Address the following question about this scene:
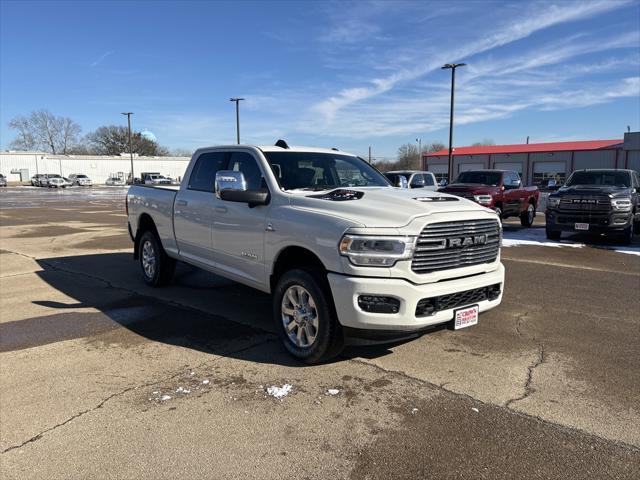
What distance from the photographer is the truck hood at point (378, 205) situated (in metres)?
3.97

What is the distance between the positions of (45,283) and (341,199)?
569 centimetres

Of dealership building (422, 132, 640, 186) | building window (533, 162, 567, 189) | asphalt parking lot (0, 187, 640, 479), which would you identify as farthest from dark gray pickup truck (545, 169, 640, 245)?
building window (533, 162, 567, 189)

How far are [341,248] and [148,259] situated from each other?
4556mm

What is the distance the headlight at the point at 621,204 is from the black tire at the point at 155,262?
390 inches

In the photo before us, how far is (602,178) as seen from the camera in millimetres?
13031

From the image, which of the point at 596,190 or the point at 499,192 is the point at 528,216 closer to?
the point at 499,192

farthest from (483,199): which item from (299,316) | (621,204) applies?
(299,316)

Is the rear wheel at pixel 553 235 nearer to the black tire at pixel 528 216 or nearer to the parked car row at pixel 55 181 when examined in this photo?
the black tire at pixel 528 216

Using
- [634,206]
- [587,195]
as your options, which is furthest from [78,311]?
[634,206]

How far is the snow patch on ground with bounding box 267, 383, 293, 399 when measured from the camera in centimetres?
382

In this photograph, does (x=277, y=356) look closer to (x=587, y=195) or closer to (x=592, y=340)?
(x=592, y=340)

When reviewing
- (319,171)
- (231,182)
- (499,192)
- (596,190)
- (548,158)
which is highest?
(548,158)

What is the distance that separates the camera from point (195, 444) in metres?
3.16

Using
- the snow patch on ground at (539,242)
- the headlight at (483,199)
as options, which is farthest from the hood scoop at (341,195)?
the headlight at (483,199)
